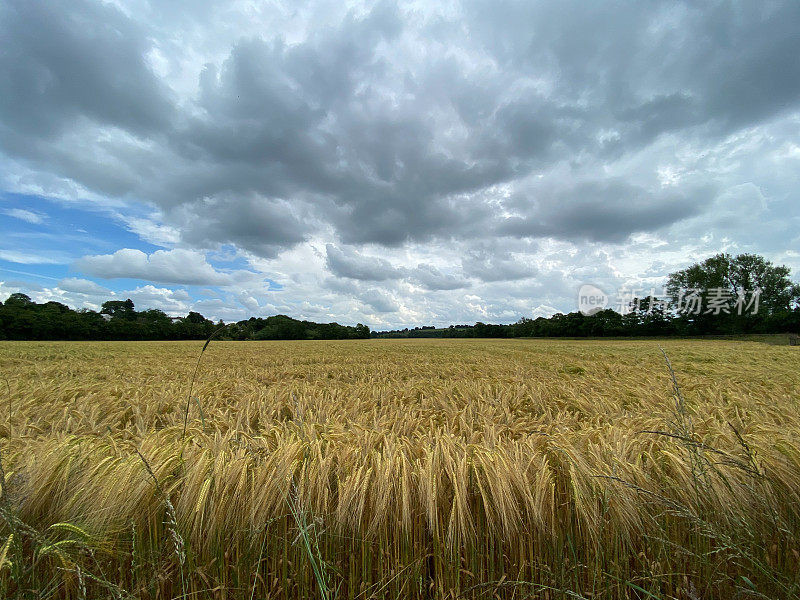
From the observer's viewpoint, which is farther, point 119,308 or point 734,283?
point 119,308

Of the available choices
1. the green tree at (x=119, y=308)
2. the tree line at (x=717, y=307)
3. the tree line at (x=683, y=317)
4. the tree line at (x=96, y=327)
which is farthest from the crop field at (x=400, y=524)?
the green tree at (x=119, y=308)

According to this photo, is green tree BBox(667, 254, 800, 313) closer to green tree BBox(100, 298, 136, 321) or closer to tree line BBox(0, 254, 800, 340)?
tree line BBox(0, 254, 800, 340)

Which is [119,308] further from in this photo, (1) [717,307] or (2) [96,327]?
(1) [717,307]

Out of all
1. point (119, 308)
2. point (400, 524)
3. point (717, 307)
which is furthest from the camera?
point (119, 308)

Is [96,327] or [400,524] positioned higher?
[96,327]

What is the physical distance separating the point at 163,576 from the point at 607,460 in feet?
7.85

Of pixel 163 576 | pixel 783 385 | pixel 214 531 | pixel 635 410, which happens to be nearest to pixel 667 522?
pixel 214 531

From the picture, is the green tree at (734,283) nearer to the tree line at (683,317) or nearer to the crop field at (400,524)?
the tree line at (683,317)

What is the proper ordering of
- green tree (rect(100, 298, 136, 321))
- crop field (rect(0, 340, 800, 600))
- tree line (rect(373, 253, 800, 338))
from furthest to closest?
1. green tree (rect(100, 298, 136, 321))
2. tree line (rect(373, 253, 800, 338))
3. crop field (rect(0, 340, 800, 600))

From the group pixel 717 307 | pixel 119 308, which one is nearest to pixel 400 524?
pixel 717 307

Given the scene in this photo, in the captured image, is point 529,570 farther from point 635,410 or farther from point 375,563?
point 635,410

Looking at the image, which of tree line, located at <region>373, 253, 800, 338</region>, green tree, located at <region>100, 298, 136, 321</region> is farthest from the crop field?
green tree, located at <region>100, 298, 136, 321</region>

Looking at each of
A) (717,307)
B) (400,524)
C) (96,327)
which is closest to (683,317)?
(717,307)

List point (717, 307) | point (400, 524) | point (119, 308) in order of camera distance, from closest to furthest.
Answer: point (400, 524) < point (717, 307) < point (119, 308)
